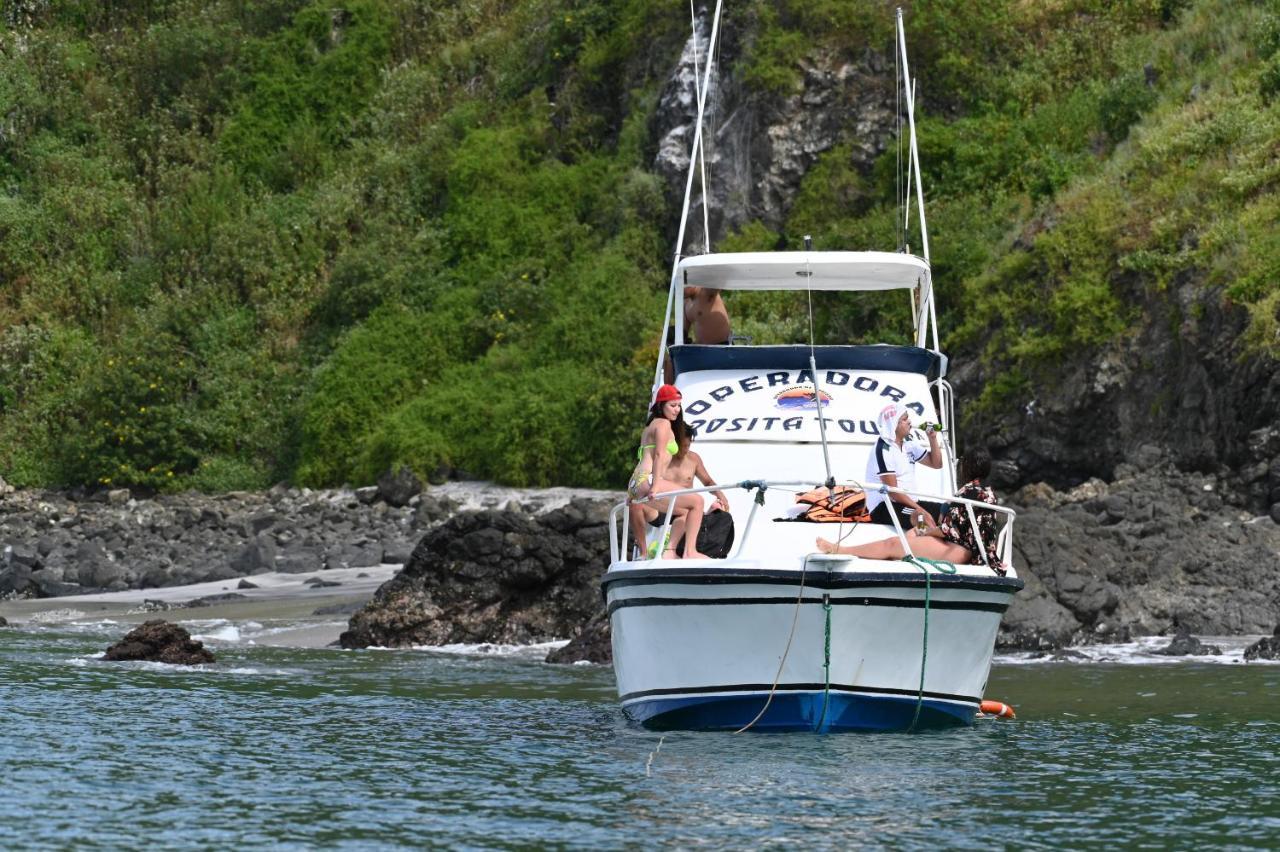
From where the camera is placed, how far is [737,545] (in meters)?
11.8

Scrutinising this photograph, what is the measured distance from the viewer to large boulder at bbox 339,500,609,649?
19547 mm

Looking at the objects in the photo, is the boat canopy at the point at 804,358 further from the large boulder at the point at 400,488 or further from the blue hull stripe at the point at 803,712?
the large boulder at the point at 400,488

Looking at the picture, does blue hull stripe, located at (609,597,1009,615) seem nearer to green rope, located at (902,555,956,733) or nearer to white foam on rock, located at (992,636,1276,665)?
green rope, located at (902,555,956,733)

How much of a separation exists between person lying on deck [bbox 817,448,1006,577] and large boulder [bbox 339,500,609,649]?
752 centimetres

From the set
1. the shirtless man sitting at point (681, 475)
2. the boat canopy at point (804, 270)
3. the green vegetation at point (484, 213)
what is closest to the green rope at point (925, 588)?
the shirtless man sitting at point (681, 475)

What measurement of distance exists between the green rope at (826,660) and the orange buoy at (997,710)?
2.14 m

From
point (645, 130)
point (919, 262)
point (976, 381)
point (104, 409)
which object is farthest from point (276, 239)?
point (919, 262)

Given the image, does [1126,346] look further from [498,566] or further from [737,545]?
[737,545]

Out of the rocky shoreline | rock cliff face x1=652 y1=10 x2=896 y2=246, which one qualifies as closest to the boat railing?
the rocky shoreline

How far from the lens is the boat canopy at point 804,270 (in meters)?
14.3

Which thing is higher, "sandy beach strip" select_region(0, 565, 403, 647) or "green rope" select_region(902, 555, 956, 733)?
"green rope" select_region(902, 555, 956, 733)

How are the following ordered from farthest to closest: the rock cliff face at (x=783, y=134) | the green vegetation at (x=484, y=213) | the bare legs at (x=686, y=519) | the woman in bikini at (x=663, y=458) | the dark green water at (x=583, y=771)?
the rock cliff face at (x=783, y=134) < the green vegetation at (x=484, y=213) < the woman in bikini at (x=663, y=458) < the bare legs at (x=686, y=519) < the dark green water at (x=583, y=771)

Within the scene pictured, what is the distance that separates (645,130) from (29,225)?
51.6 ft

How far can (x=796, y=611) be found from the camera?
11086mm
